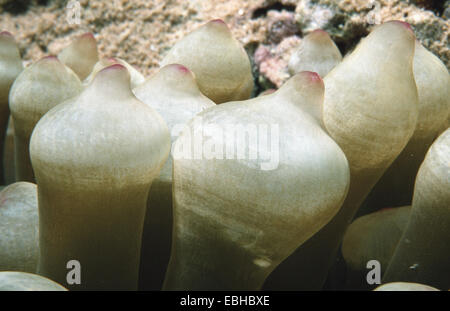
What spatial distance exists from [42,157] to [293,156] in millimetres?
200

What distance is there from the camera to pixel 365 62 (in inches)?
18.6

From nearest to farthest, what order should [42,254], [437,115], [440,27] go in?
[42,254]
[437,115]
[440,27]

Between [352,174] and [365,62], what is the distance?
0.11 m

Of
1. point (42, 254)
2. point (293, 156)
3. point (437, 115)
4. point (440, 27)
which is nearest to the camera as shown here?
point (293, 156)

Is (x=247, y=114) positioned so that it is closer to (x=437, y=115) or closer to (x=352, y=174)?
(x=352, y=174)

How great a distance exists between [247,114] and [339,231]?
0.69ft

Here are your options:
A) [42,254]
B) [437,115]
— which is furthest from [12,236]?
[437,115]

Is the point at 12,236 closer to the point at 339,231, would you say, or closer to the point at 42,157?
the point at 42,157

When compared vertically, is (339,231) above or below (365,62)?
below

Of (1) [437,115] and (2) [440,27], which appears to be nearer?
(1) [437,115]

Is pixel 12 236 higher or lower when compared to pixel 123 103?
lower

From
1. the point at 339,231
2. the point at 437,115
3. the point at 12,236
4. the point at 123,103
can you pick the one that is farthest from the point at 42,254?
the point at 437,115

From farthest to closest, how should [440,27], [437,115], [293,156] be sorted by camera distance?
[440,27]
[437,115]
[293,156]

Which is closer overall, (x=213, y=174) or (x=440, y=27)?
(x=213, y=174)
